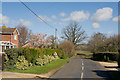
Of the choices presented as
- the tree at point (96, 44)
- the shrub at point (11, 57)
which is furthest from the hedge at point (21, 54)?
the tree at point (96, 44)

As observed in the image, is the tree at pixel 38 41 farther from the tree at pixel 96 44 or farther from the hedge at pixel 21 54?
the hedge at pixel 21 54

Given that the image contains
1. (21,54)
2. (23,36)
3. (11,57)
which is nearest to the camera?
(11,57)

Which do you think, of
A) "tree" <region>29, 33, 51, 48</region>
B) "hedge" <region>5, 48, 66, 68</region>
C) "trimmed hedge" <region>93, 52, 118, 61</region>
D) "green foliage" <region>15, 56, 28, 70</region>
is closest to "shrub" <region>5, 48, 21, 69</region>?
"hedge" <region>5, 48, 66, 68</region>

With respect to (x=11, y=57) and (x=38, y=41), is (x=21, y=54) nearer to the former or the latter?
(x=11, y=57)

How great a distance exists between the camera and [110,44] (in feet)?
151

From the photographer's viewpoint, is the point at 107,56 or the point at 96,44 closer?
the point at 107,56

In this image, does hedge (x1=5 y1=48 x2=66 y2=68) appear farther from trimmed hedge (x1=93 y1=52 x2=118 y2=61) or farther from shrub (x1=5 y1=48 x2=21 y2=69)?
trimmed hedge (x1=93 y1=52 x2=118 y2=61)

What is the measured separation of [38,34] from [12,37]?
15095 mm

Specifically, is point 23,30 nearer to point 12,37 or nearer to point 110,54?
point 12,37

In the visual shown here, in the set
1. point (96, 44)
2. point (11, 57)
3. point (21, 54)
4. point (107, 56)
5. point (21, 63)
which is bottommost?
point (107, 56)

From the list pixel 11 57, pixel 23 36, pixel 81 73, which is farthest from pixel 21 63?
pixel 23 36

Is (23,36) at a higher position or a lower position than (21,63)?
higher

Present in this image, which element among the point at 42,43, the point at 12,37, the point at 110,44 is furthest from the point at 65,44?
the point at 12,37

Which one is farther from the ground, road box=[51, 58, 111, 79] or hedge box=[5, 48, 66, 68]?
hedge box=[5, 48, 66, 68]
